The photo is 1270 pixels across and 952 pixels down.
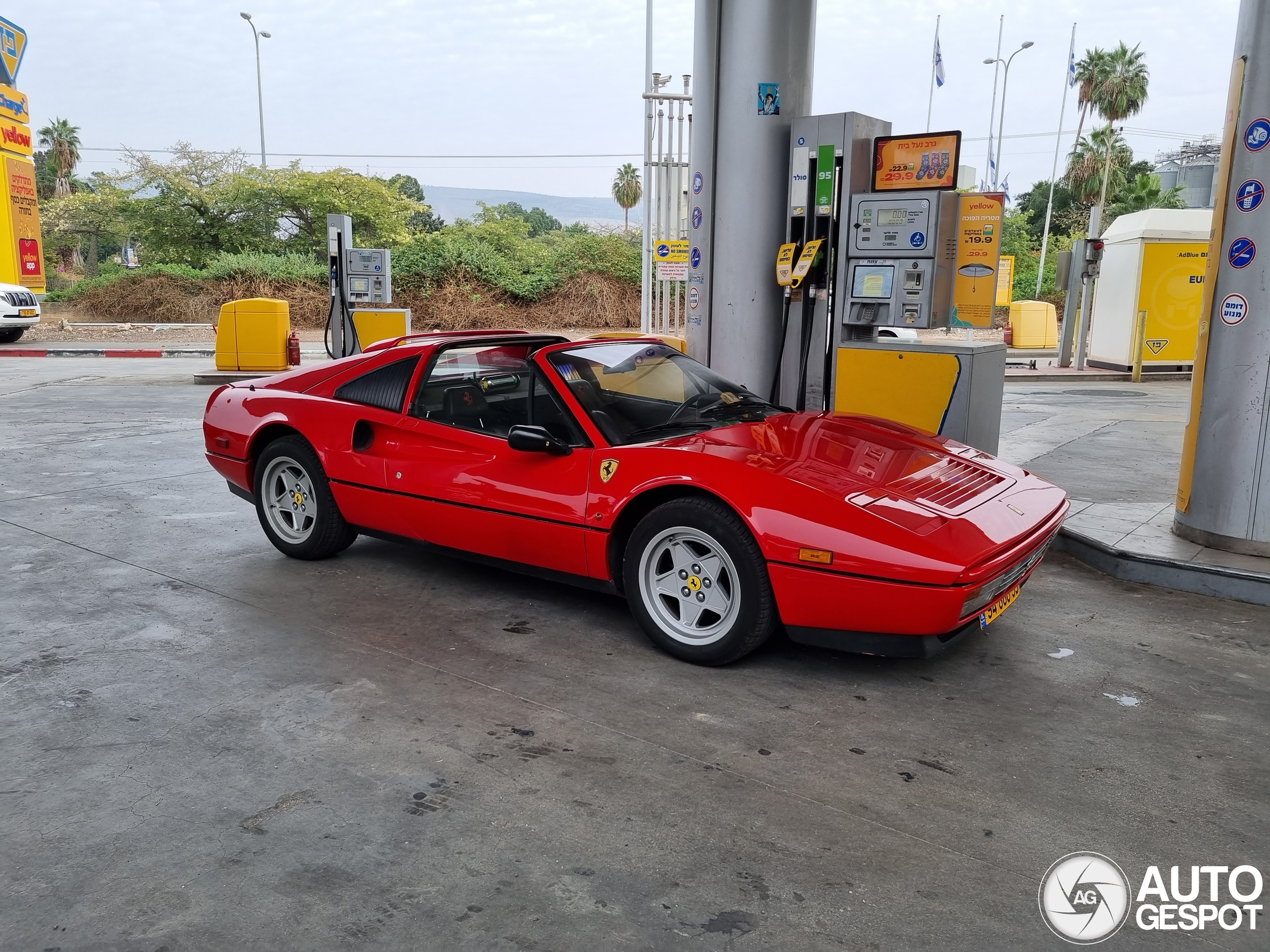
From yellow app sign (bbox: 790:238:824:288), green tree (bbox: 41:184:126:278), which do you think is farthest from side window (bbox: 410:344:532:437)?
green tree (bbox: 41:184:126:278)

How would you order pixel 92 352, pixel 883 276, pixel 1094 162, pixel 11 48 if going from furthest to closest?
pixel 1094 162 → pixel 11 48 → pixel 92 352 → pixel 883 276

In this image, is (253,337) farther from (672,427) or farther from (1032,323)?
(1032,323)

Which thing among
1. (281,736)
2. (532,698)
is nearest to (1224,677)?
(532,698)

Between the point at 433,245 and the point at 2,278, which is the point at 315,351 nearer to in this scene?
the point at 433,245

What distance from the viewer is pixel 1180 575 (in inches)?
202

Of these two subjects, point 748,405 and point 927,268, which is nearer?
point 748,405

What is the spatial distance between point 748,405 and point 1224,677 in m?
2.38

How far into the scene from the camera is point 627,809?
112 inches

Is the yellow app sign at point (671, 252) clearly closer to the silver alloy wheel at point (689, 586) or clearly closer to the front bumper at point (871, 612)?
the silver alloy wheel at point (689, 586)

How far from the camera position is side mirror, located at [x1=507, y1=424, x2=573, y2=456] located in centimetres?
423

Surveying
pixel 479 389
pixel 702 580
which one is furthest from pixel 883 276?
pixel 702 580

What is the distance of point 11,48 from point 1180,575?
3300cm

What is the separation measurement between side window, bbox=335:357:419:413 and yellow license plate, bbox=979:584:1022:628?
292cm

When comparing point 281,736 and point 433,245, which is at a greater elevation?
point 433,245
